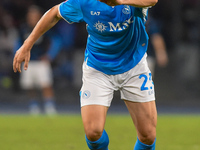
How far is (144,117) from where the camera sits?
17.8 ft

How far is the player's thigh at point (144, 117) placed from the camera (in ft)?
17.8

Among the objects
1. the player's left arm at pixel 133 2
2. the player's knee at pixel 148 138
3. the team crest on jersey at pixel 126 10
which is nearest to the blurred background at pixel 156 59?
the player's knee at pixel 148 138

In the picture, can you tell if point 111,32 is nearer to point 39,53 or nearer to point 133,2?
point 133,2

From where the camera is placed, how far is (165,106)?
1455 cm

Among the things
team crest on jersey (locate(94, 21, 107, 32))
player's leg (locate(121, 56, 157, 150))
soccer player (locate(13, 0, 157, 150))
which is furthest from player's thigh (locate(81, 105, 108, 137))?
team crest on jersey (locate(94, 21, 107, 32))

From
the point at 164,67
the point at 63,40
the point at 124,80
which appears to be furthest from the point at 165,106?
the point at 124,80

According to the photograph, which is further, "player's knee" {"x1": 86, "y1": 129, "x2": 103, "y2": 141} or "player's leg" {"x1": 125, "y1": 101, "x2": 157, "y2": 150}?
"player's leg" {"x1": 125, "y1": 101, "x2": 157, "y2": 150}

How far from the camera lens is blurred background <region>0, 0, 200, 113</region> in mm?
15734

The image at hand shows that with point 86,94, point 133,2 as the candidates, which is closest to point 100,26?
point 133,2

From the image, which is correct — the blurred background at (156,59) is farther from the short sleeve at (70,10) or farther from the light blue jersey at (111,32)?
the short sleeve at (70,10)

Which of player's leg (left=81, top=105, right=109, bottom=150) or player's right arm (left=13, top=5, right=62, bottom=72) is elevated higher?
player's right arm (left=13, top=5, right=62, bottom=72)

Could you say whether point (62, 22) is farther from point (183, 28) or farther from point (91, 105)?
point (91, 105)

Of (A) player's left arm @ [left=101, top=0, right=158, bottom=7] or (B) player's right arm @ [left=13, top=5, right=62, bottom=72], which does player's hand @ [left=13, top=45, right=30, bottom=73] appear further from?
(A) player's left arm @ [left=101, top=0, right=158, bottom=7]

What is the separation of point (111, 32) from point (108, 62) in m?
0.34
